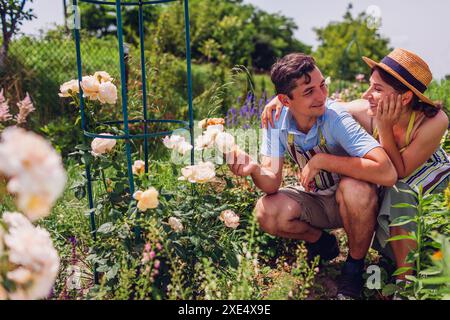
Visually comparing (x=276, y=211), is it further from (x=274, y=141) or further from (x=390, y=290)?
(x=390, y=290)

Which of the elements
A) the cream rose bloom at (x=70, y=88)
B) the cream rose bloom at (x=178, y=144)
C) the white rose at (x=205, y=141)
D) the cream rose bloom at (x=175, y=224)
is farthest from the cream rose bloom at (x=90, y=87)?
the cream rose bloom at (x=175, y=224)

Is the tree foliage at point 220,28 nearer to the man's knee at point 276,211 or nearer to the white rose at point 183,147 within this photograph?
the man's knee at point 276,211

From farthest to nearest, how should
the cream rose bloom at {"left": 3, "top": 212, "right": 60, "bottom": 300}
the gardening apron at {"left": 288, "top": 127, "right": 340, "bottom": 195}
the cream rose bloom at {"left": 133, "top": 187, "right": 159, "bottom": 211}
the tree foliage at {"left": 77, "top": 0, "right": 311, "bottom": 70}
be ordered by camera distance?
the tree foliage at {"left": 77, "top": 0, "right": 311, "bottom": 70}, the gardening apron at {"left": 288, "top": 127, "right": 340, "bottom": 195}, the cream rose bloom at {"left": 133, "top": 187, "right": 159, "bottom": 211}, the cream rose bloom at {"left": 3, "top": 212, "right": 60, "bottom": 300}

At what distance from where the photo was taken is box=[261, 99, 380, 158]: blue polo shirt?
2.52 m

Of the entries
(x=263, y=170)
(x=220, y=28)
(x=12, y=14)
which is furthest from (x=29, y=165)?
(x=220, y=28)

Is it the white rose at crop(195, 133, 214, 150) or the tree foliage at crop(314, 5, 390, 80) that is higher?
the white rose at crop(195, 133, 214, 150)

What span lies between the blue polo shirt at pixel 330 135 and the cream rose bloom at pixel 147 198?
80 centimetres

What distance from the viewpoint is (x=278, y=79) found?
2631 millimetres

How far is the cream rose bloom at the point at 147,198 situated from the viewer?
2.14 meters

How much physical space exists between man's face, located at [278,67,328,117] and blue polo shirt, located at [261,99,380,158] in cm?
8

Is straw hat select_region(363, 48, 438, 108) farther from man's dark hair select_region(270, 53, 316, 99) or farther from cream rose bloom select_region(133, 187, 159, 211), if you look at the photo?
cream rose bloom select_region(133, 187, 159, 211)

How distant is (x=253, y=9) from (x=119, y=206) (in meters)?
11.2

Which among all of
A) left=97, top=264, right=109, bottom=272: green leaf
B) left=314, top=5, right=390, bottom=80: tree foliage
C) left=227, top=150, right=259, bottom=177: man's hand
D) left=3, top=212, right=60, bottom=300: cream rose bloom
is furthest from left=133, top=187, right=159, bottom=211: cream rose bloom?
left=314, top=5, right=390, bottom=80: tree foliage

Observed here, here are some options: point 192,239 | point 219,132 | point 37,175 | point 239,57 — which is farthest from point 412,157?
point 239,57
